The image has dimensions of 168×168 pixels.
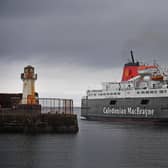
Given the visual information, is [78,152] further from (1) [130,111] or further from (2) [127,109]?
(2) [127,109]

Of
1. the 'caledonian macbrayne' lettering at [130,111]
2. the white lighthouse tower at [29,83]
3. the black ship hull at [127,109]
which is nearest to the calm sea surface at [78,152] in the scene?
the white lighthouse tower at [29,83]

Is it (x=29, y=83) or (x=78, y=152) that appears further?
(x=29, y=83)

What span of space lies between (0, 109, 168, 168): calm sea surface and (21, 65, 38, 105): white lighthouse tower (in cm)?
294

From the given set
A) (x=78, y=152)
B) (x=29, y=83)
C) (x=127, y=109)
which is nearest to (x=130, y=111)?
(x=127, y=109)

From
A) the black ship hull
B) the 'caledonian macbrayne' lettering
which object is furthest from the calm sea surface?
the 'caledonian macbrayne' lettering

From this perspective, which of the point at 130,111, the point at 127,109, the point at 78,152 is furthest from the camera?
the point at 127,109

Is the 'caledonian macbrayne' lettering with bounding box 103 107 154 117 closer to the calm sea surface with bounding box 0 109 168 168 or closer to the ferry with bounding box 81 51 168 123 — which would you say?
the ferry with bounding box 81 51 168 123

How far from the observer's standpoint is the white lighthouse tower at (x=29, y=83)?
36281 mm

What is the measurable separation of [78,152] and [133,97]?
34.3m

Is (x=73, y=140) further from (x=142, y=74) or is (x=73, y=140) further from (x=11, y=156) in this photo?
(x=142, y=74)

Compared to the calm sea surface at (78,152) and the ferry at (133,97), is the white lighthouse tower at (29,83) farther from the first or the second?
the ferry at (133,97)

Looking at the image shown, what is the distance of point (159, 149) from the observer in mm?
30094

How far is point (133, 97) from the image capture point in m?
62.1

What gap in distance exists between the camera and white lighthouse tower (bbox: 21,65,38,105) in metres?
36.3
